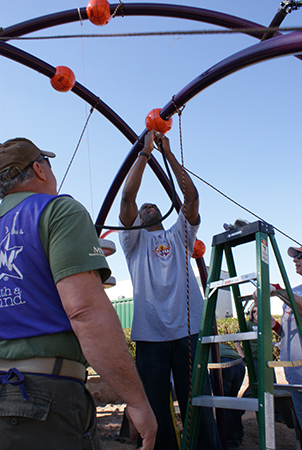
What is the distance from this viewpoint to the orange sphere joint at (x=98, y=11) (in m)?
3.82

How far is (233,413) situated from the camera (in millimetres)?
3787

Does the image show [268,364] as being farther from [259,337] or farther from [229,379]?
[229,379]

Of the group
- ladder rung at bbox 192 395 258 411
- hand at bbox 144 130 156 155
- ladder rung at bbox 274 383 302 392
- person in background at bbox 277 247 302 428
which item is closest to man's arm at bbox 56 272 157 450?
ladder rung at bbox 192 395 258 411

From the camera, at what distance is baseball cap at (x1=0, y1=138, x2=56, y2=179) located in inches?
54.6

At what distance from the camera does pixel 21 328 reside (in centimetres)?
108

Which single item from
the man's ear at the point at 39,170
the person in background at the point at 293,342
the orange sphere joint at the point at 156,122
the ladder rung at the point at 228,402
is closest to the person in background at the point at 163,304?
the ladder rung at the point at 228,402

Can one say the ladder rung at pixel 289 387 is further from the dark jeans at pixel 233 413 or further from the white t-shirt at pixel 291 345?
the dark jeans at pixel 233 413

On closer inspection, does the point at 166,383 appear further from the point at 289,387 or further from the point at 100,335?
the point at 100,335

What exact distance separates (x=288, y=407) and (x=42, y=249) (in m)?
2.83

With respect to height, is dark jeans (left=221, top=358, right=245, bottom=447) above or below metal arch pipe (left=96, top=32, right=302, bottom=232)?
below

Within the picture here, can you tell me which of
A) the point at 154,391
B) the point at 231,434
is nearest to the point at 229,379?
the point at 231,434

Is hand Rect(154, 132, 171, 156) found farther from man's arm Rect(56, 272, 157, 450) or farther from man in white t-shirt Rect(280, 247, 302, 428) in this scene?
man's arm Rect(56, 272, 157, 450)

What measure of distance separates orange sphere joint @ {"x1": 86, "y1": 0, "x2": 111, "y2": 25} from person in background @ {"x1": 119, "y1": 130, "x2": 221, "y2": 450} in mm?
1722

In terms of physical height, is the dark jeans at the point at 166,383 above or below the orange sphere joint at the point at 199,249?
below
